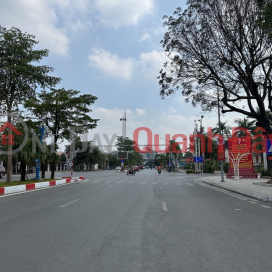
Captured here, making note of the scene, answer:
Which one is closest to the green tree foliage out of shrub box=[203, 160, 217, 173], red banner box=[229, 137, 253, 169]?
shrub box=[203, 160, 217, 173]

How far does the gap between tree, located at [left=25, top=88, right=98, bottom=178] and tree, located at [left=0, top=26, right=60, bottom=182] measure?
16.0 feet

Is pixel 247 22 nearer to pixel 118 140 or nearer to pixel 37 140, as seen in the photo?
pixel 37 140

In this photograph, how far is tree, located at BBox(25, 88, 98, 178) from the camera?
2456 cm

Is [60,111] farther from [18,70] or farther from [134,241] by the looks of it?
[134,241]

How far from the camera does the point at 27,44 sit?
A: 17297 mm

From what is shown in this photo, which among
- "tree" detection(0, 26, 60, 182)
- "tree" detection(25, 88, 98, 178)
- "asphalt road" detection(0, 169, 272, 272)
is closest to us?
"asphalt road" detection(0, 169, 272, 272)

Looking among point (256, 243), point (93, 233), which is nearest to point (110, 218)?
point (93, 233)

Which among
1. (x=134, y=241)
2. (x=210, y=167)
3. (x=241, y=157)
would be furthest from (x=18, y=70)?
(x=210, y=167)

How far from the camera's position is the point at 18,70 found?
55.0 feet

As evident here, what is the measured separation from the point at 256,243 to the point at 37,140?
1931cm

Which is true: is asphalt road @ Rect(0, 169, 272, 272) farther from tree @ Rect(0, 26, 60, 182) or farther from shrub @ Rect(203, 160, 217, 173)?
shrub @ Rect(203, 160, 217, 173)

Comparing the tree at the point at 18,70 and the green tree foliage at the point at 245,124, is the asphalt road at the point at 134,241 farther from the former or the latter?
the green tree foliage at the point at 245,124

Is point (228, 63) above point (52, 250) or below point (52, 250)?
above

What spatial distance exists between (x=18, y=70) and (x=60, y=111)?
342 inches
